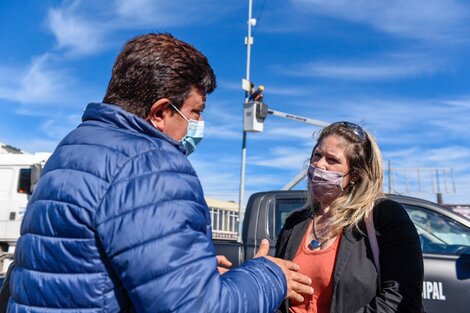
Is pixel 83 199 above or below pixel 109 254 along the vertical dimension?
above

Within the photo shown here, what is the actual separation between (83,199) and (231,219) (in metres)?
12.7

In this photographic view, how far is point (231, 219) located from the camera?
13.7 m

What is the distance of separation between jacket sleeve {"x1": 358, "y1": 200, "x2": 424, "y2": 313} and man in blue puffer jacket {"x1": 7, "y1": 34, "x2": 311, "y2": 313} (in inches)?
32.8

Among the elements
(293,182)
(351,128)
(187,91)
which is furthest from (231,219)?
(187,91)

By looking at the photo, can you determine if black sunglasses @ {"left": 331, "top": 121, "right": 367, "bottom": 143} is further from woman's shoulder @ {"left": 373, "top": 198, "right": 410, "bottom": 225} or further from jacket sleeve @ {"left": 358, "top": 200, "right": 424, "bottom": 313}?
jacket sleeve @ {"left": 358, "top": 200, "right": 424, "bottom": 313}

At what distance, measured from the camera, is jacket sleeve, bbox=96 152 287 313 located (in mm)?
1113

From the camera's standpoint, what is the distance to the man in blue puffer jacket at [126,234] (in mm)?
1127

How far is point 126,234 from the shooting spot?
113 cm

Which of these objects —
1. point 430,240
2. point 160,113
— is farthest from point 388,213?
point 430,240

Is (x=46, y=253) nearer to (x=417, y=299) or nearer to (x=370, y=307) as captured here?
(x=370, y=307)

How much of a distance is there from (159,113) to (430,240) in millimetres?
3681

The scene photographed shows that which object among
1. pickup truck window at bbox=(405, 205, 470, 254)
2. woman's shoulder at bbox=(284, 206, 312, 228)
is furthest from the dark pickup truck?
woman's shoulder at bbox=(284, 206, 312, 228)

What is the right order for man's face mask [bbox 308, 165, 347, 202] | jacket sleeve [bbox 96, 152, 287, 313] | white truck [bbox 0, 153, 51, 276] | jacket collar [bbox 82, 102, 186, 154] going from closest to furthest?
jacket sleeve [bbox 96, 152, 287, 313], jacket collar [bbox 82, 102, 186, 154], man's face mask [bbox 308, 165, 347, 202], white truck [bbox 0, 153, 51, 276]

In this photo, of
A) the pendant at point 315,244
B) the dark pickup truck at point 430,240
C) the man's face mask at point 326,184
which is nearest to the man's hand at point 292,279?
the pendant at point 315,244
